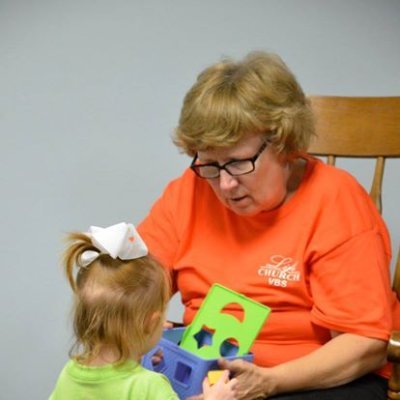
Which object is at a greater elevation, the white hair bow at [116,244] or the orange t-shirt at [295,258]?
the white hair bow at [116,244]

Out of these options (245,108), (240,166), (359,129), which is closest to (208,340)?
(240,166)

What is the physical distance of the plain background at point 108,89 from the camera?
195cm

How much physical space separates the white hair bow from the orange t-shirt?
14.4 inches

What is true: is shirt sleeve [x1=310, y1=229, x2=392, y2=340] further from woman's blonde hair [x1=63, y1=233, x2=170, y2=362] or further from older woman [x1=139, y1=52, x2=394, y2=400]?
woman's blonde hair [x1=63, y1=233, x2=170, y2=362]

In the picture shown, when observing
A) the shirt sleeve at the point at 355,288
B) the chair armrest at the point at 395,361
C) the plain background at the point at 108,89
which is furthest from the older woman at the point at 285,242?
the plain background at the point at 108,89

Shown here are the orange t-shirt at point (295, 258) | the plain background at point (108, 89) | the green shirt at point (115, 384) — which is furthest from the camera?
the plain background at point (108, 89)

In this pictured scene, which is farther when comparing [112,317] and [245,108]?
[245,108]

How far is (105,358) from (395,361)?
49cm

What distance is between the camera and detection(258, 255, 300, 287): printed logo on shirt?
143cm

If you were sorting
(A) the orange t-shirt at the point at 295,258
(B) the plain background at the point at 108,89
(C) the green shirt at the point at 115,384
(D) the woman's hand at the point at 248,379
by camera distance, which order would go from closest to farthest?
(C) the green shirt at the point at 115,384 → (D) the woman's hand at the point at 248,379 → (A) the orange t-shirt at the point at 295,258 → (B) the plain background at the point at 108,89

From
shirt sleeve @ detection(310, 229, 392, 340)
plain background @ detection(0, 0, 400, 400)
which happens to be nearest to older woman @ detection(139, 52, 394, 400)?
shirt sleeve @ detection(310, 229, 392, 340)

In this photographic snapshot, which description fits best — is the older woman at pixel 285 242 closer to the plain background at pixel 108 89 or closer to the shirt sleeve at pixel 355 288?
the shirt sleeve at pixel 355 288

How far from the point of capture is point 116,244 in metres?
1.14

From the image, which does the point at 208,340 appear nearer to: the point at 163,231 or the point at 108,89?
the point at 163,231
